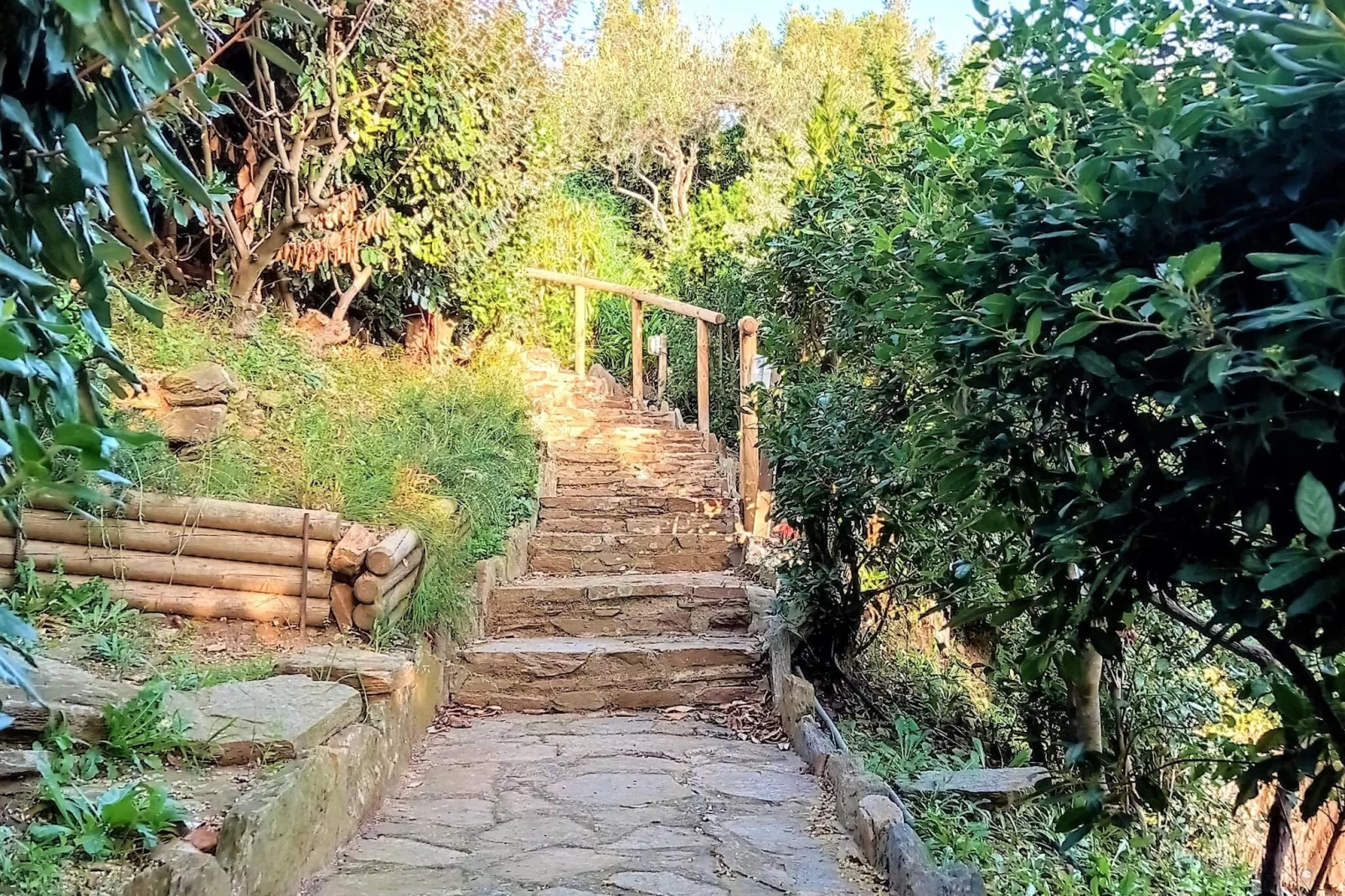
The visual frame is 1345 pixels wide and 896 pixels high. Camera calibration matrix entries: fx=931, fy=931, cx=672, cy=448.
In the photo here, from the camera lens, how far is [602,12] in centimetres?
1429

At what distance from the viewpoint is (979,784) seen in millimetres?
2922

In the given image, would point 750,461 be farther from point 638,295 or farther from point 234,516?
point 234,516

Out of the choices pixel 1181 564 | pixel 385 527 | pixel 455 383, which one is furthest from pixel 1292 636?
pixel 455 383

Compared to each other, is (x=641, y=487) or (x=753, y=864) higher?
(x=641, y=487)

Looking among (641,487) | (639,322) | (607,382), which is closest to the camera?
(641,487)

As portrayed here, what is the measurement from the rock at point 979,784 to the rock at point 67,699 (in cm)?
228

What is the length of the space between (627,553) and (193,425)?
2.54 m

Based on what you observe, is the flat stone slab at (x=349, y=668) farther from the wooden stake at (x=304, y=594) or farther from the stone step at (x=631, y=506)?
the stone step at (x=631, y=506)

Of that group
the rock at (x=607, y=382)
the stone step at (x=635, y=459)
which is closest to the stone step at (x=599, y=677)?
the stone step at (x=635, y=459)

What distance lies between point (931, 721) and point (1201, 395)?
10.6ft

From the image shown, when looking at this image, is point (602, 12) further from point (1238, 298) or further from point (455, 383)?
point (1238, 298)

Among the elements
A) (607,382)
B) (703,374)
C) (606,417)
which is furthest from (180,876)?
(607,382)

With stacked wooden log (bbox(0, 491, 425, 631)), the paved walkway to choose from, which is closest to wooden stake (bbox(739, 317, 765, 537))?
the paved walkway

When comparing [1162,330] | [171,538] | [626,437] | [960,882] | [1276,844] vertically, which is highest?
[1162,330]
